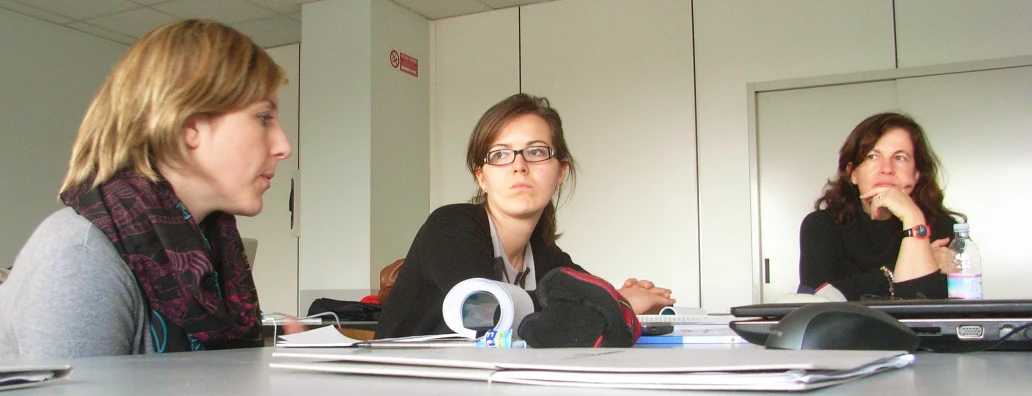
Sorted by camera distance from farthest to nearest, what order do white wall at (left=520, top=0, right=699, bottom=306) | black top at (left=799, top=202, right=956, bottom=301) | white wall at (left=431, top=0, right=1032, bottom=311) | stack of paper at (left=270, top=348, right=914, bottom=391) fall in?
1. white wall at (left=520, top=0, right=699, bottom=306)
2. white wall at (left=431, top=0, right=1032, bottom=311)
3. black top at (left=799, top=202, right=956, bottom=301)
4. stack of paper at (left=270, top=348, right=914, bottom=391)

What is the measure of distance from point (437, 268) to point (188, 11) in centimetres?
465

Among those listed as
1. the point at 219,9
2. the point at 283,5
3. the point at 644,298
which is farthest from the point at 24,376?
the point at 219,9

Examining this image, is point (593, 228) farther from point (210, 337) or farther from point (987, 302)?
point (987, 302)

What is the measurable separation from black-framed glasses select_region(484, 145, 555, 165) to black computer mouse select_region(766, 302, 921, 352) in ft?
3.55

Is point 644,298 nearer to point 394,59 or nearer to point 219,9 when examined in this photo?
point 394,59

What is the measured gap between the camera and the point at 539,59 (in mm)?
5383

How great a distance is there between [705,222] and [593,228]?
2.29 ft

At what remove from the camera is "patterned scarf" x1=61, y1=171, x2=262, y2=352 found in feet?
3.77

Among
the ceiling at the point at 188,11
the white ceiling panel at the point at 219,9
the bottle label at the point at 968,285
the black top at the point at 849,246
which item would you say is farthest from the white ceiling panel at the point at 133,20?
the bottle label at the point at 968,285

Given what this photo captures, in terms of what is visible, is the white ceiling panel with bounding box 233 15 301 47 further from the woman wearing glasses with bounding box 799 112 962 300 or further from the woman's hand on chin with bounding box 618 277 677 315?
the woman's hand on chin with bounding box 618 277 677 315

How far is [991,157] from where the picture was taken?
4.28 m

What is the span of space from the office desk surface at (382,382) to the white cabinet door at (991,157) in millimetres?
4053

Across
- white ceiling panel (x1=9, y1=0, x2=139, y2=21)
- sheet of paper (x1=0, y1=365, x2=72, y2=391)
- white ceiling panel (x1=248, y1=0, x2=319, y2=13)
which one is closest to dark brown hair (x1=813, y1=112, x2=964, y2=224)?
sheet of paper (x1=0, y1=365, x2=72, y2=391)

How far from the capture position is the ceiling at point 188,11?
536 centimetres
